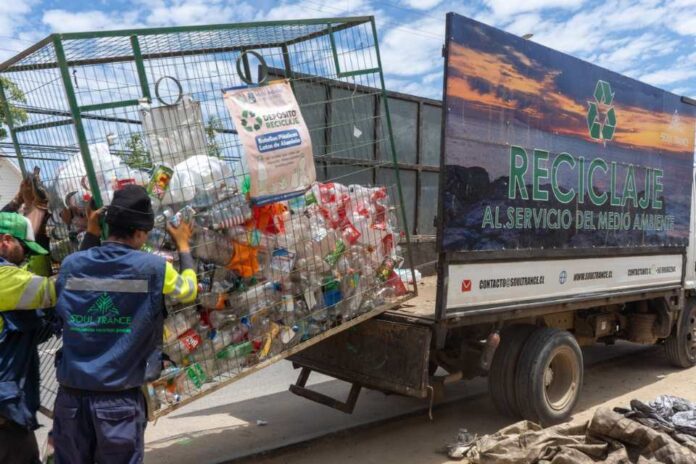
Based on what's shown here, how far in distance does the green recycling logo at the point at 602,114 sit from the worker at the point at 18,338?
4445 mm

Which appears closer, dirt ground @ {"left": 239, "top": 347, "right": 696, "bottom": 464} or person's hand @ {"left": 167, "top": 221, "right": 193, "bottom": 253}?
person's hand @ {"left": 167, "top": 221, "right": 193, "bottom": 253}

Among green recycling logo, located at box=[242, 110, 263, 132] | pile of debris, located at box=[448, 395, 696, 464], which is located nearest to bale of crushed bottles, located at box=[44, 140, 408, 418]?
green recycling logo, located at box=[242, 110, 263, 132]

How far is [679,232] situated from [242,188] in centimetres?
535

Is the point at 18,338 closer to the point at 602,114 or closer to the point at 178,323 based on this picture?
the point at 178,323

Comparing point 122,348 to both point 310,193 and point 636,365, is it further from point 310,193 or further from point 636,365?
point 636,365

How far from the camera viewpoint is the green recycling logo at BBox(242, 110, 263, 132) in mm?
3385

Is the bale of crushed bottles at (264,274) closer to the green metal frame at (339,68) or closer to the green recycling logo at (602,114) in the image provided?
the green metal frame at (339,68)

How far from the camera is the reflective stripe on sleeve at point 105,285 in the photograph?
2531 millimetres

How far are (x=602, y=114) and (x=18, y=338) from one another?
190 inches

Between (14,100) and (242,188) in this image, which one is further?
(14,100)

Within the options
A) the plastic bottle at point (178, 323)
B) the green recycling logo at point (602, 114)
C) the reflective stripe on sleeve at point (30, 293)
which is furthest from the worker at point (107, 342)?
the green recycling logo at point (602, 114)

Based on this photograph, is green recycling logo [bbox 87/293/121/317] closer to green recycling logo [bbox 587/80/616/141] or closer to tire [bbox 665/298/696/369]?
green recycling logo [bbox 587/80/616/141]

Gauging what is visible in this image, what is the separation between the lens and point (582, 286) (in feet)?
17.3

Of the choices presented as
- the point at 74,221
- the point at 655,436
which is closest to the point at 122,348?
the point at 74,221
